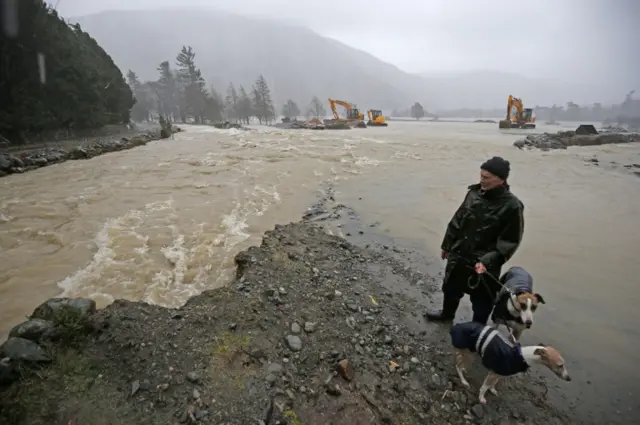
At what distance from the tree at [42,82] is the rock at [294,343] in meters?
25.1

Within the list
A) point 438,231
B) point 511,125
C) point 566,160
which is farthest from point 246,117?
point 438,231

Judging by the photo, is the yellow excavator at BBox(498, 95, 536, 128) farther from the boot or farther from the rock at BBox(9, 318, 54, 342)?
the rock at BBox(9, 318, 54, 342)

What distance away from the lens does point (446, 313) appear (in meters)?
4.27

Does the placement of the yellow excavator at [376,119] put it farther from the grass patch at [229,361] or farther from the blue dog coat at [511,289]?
the grass patch at [229,361]

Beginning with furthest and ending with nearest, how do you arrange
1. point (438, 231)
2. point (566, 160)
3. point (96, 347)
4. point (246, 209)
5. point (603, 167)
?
1. point (566, 160)
2. point (603, 167)
3. point (246, 209)
4. point (438, 231)
5. point (96, 347)

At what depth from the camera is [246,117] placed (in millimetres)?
85375

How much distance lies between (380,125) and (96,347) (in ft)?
193

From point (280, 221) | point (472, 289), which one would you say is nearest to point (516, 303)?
point (472, 289)

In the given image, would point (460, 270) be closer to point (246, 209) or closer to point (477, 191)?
point (477, 191)

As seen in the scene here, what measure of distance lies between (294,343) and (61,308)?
8.34 ft

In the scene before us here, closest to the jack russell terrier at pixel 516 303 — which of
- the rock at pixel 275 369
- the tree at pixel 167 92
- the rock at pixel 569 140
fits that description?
the rock at pixel 275 369

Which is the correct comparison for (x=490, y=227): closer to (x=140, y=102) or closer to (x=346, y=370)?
(x=346, y=370)

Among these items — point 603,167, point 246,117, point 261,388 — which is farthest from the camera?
point 246,117

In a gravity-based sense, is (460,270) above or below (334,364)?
above
